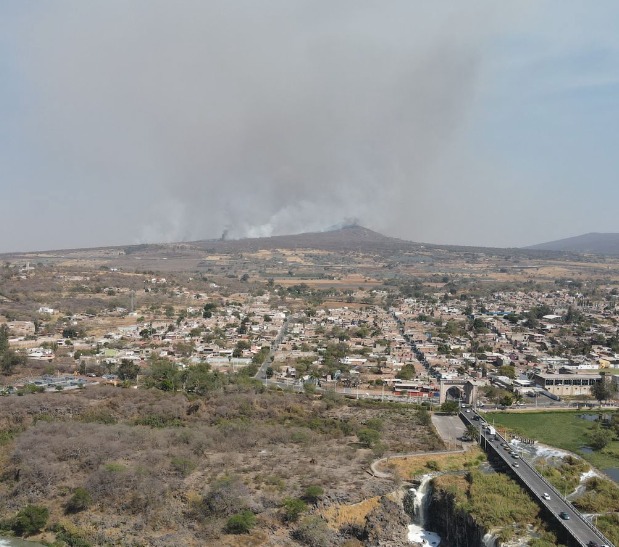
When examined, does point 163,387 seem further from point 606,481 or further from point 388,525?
point 606,481

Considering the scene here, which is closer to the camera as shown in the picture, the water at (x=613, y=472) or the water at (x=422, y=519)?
the water at (x=422, y=519)

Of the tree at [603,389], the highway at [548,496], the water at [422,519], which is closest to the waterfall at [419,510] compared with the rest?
the water at [422,519]

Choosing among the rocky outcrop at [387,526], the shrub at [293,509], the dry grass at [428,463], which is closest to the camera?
the rocky outcrop at [387,526]

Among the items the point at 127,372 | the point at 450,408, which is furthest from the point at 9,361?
the point at 450,408

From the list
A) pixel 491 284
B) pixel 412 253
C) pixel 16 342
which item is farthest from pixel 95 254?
pixel 16 342

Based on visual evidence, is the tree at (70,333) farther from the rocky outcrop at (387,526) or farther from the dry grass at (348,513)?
the rocky outcrop at (387,526)

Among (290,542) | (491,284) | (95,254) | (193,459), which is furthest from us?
(95,254)

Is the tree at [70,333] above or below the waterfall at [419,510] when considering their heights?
above
